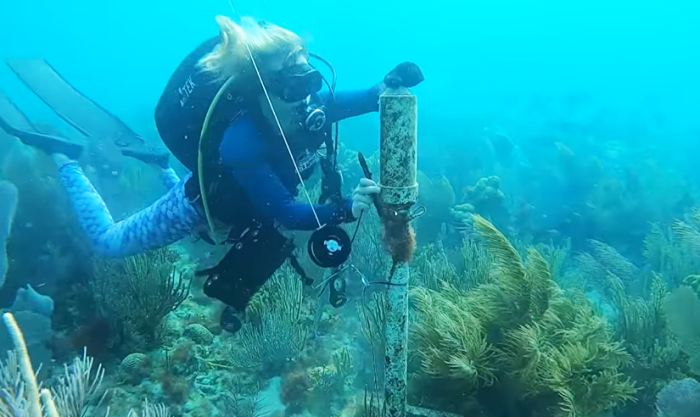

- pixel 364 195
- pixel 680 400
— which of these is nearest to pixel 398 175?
pixel 364 195

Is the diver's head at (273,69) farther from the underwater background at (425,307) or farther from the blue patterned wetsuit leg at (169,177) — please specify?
the blue patterned wetsuit leg at (169,177)

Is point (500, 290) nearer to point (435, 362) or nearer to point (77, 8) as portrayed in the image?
point (435, 362)

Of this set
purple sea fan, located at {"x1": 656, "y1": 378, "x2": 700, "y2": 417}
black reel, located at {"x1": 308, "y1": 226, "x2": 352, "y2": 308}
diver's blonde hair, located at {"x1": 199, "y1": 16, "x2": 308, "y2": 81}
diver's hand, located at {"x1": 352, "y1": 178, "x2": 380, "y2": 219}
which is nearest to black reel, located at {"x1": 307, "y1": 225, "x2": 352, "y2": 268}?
black reel, located at {"x1": 308, "y1": 226, "x2": 352, "y2": 308}

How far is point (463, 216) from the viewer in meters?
8.78

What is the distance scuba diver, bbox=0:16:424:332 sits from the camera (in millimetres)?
3328

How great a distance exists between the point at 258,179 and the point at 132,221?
221 centimetres

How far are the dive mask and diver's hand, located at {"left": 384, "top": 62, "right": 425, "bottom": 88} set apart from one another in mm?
568

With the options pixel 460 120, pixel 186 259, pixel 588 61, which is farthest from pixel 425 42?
pixel 186 259

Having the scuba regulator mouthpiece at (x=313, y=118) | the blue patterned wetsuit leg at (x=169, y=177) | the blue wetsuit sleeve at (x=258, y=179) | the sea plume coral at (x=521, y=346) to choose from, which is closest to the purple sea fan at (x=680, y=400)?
the sea plume coral at (x=521, y=346)

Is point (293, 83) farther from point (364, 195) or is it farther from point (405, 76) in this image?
point (364, 195)

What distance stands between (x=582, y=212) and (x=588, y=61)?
2039 inches

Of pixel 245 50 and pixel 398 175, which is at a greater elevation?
pixel 245 50

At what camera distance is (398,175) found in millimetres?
2510

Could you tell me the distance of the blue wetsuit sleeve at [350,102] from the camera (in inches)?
179
